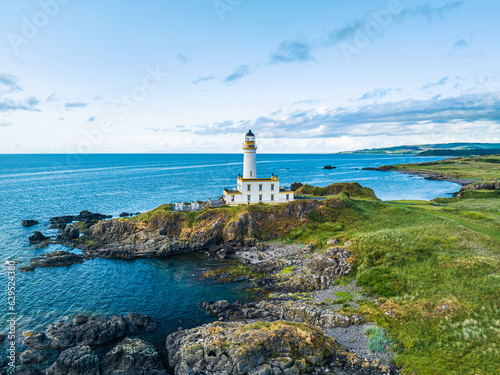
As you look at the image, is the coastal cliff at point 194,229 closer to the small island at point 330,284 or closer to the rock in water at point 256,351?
the small island at point 330,284

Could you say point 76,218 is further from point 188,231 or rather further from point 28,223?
point 188,231

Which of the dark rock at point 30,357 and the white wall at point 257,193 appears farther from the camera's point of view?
the white wall at point 257,193

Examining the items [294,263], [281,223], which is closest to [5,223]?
[281,223]

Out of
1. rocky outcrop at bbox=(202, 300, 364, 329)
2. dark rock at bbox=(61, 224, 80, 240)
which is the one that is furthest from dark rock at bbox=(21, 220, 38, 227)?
rocky outcrop at bbox=(202, 300, 364, 329)

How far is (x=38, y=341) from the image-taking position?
20.5m

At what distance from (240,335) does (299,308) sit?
6894 mm

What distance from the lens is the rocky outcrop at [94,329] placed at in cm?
2058

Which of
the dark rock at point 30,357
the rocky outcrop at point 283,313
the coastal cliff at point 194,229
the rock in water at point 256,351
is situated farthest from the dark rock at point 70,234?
the rock in water at point 256,351

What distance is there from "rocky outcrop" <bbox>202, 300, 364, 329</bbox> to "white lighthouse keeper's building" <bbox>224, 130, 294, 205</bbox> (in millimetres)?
24013

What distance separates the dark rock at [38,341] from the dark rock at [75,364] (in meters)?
3.14

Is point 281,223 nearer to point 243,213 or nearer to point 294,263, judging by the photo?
point 243,213

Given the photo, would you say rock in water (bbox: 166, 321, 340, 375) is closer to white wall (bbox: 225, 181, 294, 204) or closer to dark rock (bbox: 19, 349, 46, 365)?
dark rock (bbox: 19, 349, 46, 365)

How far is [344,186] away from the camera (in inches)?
2532

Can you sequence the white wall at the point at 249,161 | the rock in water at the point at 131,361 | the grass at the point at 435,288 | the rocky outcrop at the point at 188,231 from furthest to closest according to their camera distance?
the white wall at the point at 249,161
the rocky outcrop at the point at 188,231
the rock in water at the point at 131,361
the grass at the point at 435,288
